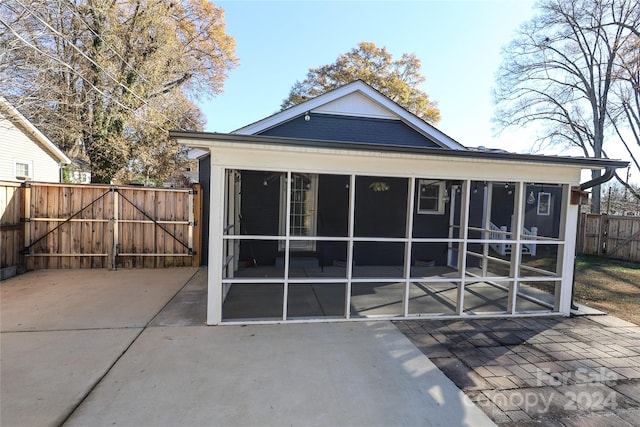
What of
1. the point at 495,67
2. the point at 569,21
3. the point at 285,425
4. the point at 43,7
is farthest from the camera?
the point at 495,67

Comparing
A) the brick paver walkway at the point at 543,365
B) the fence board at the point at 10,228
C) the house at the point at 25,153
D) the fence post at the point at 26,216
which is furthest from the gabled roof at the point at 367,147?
the house at the point at 25,153

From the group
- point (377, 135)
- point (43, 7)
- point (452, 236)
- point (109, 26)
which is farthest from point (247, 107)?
point (452, 236)

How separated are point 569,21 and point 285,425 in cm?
2074

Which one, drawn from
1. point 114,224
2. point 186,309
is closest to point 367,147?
point 186,309

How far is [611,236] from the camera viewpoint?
1042cm

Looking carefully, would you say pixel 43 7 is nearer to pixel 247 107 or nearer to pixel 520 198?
pixel 520 198

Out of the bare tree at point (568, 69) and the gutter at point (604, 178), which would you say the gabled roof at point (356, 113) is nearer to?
the gutter at point (604, 178)

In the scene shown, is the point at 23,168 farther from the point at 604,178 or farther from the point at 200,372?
the point at 604,178

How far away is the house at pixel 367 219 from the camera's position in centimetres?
403

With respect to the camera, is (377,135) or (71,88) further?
(71,88)

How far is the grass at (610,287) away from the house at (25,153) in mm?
14313

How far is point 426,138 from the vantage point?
308 inches

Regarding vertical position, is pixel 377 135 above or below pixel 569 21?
below

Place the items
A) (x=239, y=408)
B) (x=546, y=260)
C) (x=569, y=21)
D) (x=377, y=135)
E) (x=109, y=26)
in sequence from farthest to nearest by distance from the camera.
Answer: (x=569, y=21) → (x=109, y=26) → (x=546, y=260) → (x=377, y=135) → (x=239, y=408)
